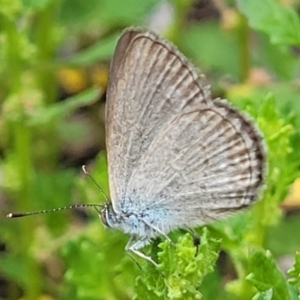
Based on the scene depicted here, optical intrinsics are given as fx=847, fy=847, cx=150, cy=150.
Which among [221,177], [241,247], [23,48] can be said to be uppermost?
[23,48]

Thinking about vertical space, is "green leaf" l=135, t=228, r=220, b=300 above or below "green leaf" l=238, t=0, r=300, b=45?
below

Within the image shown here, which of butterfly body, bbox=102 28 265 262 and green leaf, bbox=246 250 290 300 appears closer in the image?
green leaf, bbox=246 250 290 300

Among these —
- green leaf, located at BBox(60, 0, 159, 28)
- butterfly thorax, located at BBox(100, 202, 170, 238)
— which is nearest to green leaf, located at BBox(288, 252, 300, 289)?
butterfly thorax, located at BBox(100, 202, 170, 238)

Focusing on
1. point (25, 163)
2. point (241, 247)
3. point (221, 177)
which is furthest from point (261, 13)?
point (25, 163)

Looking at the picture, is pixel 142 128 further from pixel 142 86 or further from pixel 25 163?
pixel 25 163

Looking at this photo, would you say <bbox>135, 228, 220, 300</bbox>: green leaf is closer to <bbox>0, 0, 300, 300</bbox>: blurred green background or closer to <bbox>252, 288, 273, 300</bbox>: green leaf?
<bbox>0, 0, 300, 300</bbox>: blurred green background

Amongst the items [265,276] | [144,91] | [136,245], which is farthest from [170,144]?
[265,276]

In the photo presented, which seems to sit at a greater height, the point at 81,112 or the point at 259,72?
the point at 81,112

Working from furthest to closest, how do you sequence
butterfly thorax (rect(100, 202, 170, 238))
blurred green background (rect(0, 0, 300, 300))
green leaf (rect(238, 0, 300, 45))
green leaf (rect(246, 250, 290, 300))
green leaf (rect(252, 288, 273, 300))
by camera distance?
green leaf (rect(238, 0, 300, 45)) → butterfly thorax (rect(100, 202, 170, 238)) → blurred green background (rect(0, 0, 300, 300)) → green leaf (rect(246, 250, 290, 300)) → green leaf (rect(252, 288, 273, 300))

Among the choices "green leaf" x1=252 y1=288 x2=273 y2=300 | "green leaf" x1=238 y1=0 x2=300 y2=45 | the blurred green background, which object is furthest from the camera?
"green leaf" x1=238 y1=0 x2=300 y2=45
